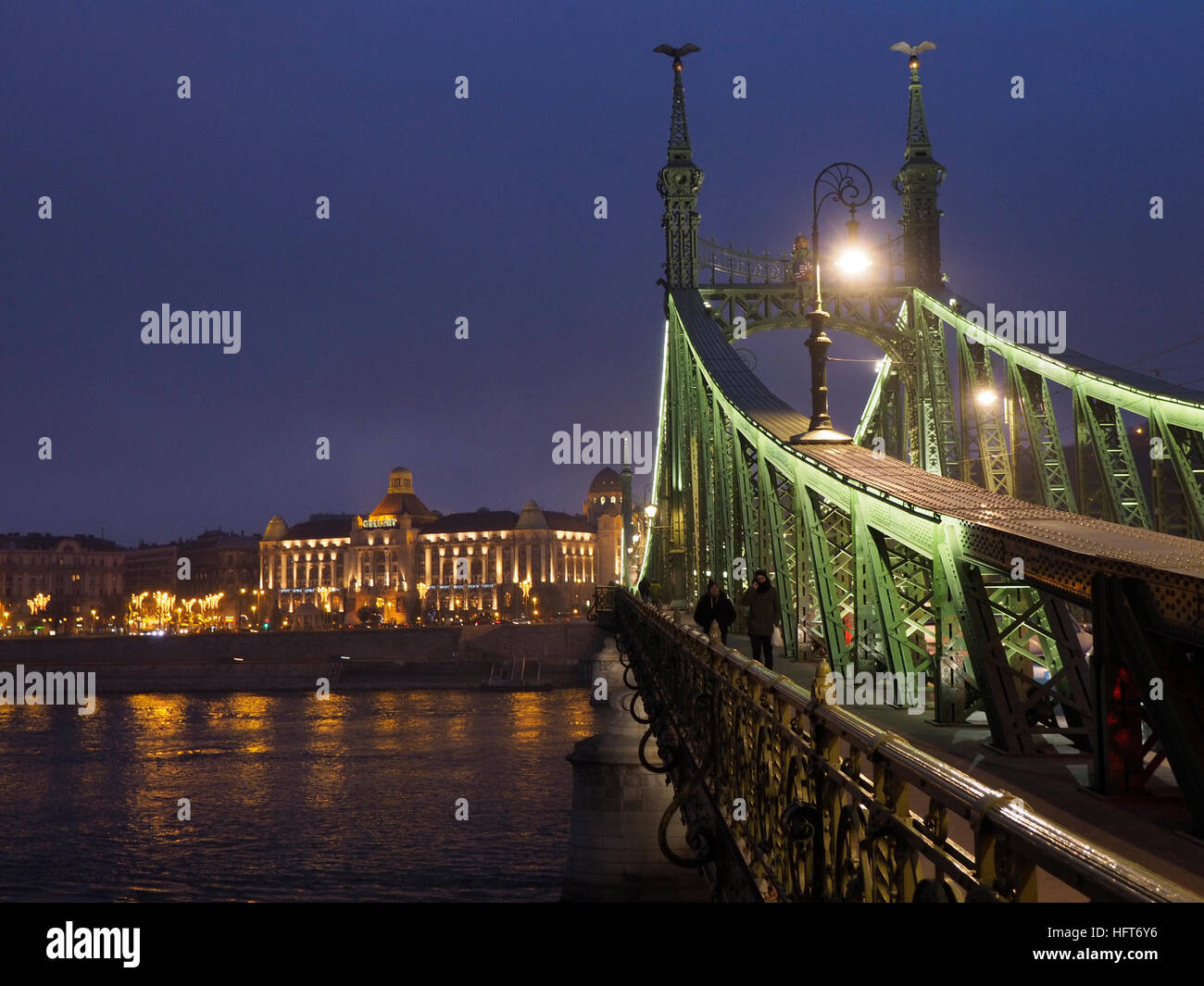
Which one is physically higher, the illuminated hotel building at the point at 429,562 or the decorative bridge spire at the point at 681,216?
the decorative bridge spire at the point at 681,216

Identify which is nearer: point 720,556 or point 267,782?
point 720,556

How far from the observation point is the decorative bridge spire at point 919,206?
95.6 ft

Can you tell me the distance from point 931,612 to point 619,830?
9457mm

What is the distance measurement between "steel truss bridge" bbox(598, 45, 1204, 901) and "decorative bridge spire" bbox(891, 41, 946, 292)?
5 centimetres

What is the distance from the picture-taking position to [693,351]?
2514cm

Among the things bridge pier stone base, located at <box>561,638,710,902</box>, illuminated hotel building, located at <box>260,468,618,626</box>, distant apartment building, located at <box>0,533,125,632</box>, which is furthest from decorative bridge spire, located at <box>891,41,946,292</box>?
distant apartment building, located at <box>0,533,125,632</box>

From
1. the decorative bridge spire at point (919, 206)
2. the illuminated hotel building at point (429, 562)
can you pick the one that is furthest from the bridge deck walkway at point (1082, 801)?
the illuminated hotel building at point (429, 562)

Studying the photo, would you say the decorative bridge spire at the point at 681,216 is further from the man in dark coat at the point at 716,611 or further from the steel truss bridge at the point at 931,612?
the man in dark coat at the point at 716,611

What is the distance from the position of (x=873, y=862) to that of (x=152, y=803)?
34.3m

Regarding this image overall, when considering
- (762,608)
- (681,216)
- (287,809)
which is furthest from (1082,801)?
(287,809)

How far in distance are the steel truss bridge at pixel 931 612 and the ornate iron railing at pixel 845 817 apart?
13mm

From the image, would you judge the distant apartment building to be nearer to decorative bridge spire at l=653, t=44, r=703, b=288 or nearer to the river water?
the river water
